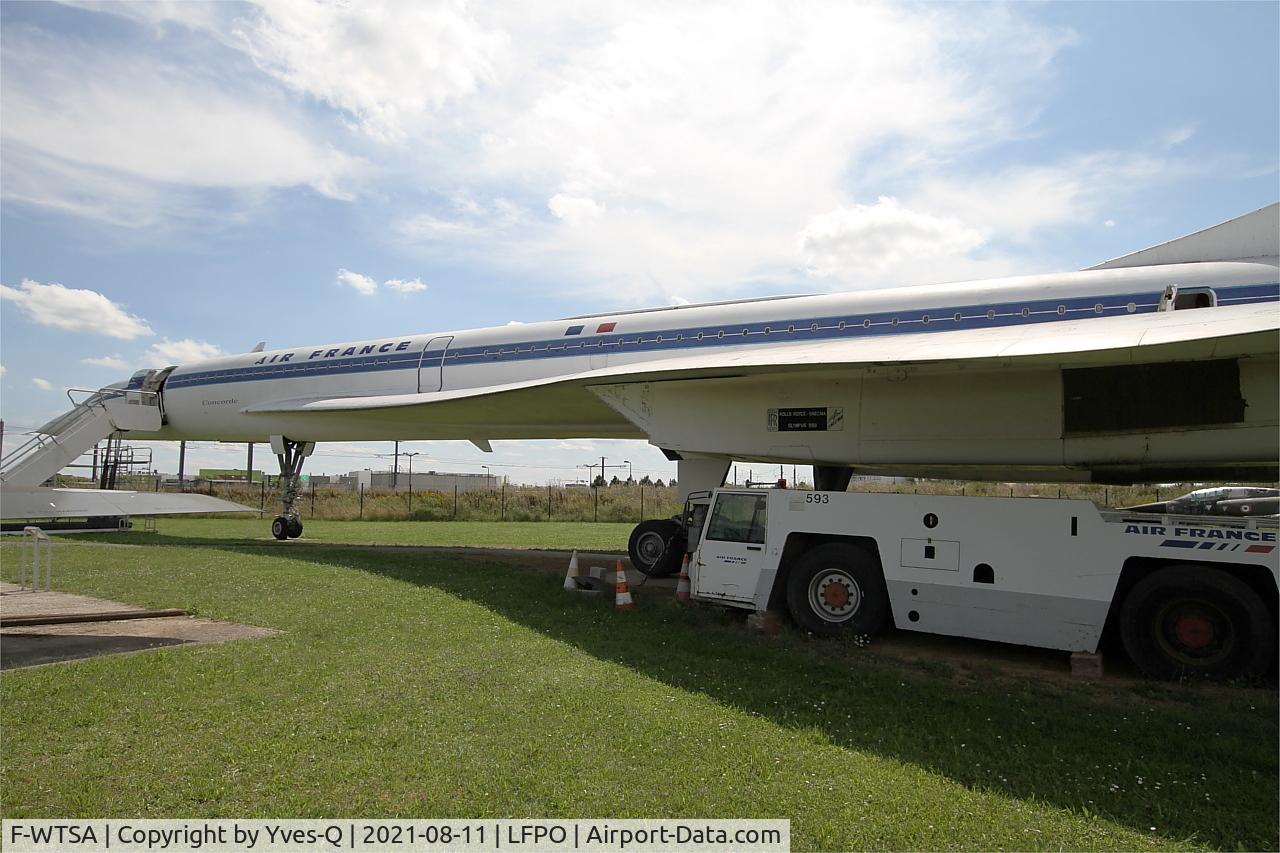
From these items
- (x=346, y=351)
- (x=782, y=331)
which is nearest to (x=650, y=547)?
(x=782, y=331)

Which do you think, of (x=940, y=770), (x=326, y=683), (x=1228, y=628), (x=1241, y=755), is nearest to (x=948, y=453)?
(x=1228, y=628)

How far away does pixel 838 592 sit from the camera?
7250 millimetres

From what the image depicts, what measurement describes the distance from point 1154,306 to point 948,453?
2.77 meters

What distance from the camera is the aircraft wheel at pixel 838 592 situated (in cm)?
706

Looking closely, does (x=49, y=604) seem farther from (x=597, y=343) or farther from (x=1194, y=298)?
(x=1194, y=298)

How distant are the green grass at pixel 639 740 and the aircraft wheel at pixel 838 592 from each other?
34cm

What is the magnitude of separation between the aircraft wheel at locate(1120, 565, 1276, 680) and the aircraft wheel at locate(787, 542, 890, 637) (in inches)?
74.9

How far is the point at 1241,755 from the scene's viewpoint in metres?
4.39

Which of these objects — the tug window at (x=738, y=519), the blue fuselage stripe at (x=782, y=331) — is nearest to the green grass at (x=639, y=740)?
the tug window at (x=738, y=519)

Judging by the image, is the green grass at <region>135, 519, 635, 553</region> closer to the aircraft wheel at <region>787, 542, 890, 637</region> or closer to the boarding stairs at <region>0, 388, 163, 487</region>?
the boarding stairs at <region>0, 388, 163, 487</region>

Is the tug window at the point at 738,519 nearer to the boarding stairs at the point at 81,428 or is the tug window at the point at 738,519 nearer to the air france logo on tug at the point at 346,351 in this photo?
the air france logo on tug at the point at 346,351

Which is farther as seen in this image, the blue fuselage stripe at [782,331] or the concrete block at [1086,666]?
the blue fuselage stripe at [782,331]

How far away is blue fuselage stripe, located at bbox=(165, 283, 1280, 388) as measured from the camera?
8.93 m

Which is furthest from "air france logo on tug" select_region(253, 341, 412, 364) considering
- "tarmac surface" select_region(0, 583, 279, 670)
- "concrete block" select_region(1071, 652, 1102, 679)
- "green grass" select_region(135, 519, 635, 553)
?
"concrete block" select_region(1071, 652, 1102, 679)
